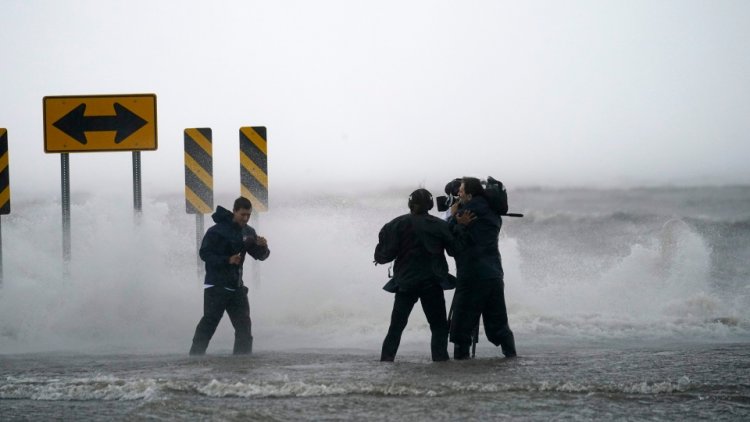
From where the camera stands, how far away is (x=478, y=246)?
10031 mm

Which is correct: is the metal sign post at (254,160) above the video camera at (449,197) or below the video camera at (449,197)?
above

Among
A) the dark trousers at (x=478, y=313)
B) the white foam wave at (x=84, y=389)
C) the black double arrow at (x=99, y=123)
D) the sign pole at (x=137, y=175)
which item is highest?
the black double arrow at (x=99, y=123)

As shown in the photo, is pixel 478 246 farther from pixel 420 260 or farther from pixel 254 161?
pixel 254 161

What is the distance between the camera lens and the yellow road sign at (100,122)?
13312 mm

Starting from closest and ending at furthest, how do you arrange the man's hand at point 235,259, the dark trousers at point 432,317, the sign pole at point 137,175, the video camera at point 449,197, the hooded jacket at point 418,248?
the hooded jacket at point 418,248, the dark trousers at point 432,317, the video camera at point 449,197, the man's hand at point 235,259, the sign pole at point 137,175

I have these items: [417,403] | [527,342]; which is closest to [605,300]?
[527,342]

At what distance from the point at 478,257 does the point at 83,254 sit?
839 cm

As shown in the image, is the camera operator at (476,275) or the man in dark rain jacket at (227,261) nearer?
the camera operator at (476,275)

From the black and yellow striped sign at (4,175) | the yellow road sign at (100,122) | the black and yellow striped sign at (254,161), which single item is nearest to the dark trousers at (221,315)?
the black and yellow striped sign at (254,161)

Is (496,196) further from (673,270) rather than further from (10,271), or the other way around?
(673,270)

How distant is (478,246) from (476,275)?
10.7 inches

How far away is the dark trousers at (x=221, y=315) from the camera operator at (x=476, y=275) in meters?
2.44

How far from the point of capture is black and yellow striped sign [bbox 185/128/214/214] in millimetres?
13727

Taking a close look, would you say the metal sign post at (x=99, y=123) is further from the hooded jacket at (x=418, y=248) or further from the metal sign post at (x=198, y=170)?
the hooded jacket at (x=418, y=248)
